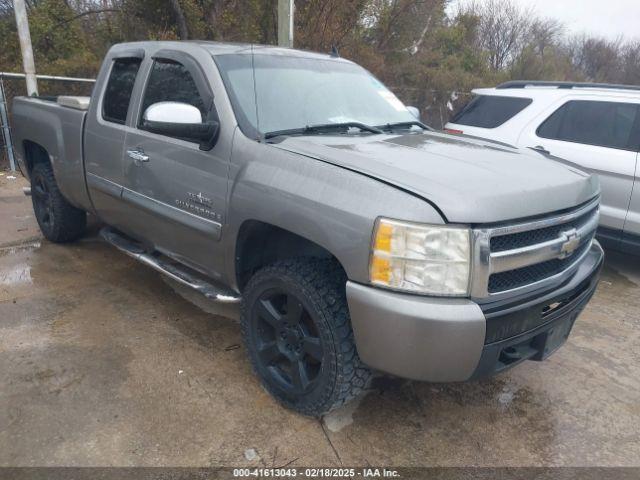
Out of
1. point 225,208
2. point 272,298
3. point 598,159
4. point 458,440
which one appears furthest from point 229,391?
point 598,159

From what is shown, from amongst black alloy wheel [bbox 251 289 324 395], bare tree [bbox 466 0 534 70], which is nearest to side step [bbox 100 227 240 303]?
black alloy wheel [bbox 251 289 324 395]

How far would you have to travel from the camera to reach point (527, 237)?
2.27 metres

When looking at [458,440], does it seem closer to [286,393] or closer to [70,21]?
[286,393]

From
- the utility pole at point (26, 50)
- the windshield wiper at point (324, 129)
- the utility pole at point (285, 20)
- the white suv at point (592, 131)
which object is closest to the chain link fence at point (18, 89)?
the utility pole at point (26, 50)

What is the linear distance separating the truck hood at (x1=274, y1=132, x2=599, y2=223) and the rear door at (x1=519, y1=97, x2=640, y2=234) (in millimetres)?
2137

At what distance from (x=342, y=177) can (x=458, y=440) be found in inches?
56.3

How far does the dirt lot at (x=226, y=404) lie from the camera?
2.44 meters

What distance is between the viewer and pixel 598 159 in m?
4.82

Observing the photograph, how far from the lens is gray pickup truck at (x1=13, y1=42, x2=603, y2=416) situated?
208 centimetres

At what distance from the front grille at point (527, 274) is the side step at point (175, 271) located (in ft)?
4.68

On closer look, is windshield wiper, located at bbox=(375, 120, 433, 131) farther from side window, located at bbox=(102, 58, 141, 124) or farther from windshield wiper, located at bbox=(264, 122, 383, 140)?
side window, located at bbox=(102, 58, 141, 124)

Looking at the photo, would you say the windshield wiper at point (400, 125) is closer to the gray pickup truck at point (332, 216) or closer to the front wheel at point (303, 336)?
the gray pickup truck at point (332, 216)

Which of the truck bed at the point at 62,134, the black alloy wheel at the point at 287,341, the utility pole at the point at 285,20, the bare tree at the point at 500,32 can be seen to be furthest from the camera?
the bare tree at the point at 500,32

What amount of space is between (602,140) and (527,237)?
3.27m
